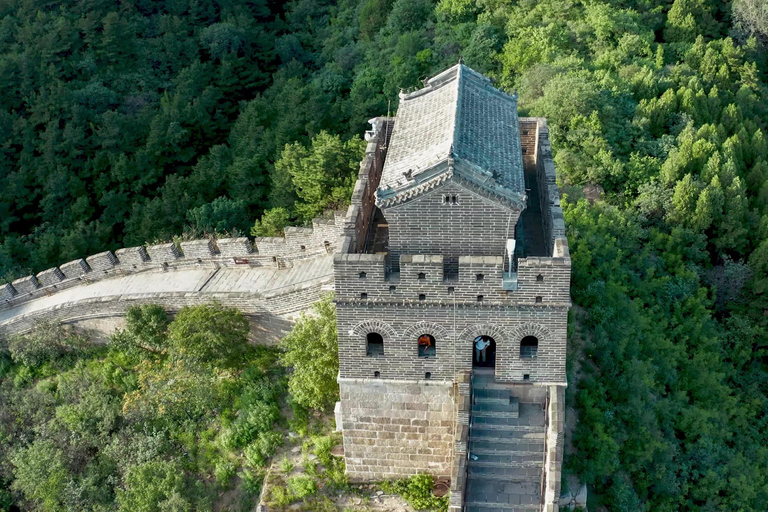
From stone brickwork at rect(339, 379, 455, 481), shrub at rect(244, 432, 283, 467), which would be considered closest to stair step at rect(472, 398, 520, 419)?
stone brickwork at rect(339, 379, 455, 481)

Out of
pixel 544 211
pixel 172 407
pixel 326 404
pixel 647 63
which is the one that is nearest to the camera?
pixel 544 211

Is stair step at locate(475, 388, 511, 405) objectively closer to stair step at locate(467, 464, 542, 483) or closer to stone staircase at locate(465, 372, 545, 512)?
stone staircase at locate(465, 372, 545, 512)

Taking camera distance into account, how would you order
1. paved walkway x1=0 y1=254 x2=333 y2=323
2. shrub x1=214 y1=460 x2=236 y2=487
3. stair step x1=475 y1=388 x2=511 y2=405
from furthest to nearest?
paved walkway x1=0 y1=254 x2=333 y2=323
shrub x1=214 y1=460 x2=236 y2=487
stair step x1=475 y1=388 x2=511 y2=405

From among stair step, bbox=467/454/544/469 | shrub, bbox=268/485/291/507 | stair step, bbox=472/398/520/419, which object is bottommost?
shrub, bbox=268/485/291/507

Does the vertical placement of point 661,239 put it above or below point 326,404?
above

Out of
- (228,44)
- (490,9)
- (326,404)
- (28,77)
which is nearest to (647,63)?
(490,9)

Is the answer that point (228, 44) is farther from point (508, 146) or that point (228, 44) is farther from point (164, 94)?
point (508, 146)

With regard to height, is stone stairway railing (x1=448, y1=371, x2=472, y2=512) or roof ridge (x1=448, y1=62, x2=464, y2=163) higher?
roof ridge (x1=448, y1=62, x2=464, y2=163)

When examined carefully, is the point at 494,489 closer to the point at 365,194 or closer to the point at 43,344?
the point at 365,194
